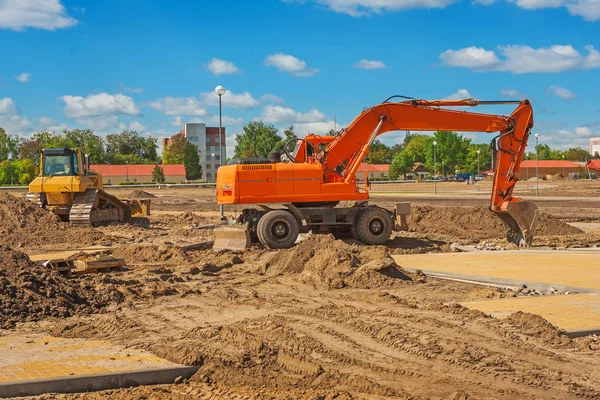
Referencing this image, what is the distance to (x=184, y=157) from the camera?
12688 cm

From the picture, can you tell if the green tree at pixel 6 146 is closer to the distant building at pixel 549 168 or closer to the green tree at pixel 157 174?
the green tree at pixel 157 174

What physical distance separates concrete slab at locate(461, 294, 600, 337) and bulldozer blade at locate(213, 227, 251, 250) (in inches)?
352

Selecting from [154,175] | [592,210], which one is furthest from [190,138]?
[592,210]

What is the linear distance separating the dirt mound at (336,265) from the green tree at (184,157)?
112260 mm

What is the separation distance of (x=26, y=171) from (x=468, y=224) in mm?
81972

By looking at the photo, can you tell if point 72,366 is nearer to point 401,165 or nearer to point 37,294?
point 37,294

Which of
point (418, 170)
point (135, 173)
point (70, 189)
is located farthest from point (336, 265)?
point (418, 170)

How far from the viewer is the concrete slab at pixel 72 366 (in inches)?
285

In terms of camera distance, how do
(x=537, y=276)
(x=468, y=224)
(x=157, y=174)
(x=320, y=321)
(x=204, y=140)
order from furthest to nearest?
(x=204, y=140), (x=157, y=174), (x=468, y=224), (x=537, y=276), (x=320, y=321)

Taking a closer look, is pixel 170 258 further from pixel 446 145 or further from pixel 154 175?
pixel 446 145

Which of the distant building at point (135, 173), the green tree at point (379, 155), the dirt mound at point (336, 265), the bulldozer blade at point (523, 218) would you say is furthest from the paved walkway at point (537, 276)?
the green tree at point (379, 155)

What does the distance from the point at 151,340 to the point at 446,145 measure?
117 meters

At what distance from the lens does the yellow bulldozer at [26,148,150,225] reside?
2797cm

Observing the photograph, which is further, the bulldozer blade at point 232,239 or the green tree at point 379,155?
the green tree at point 379,155
